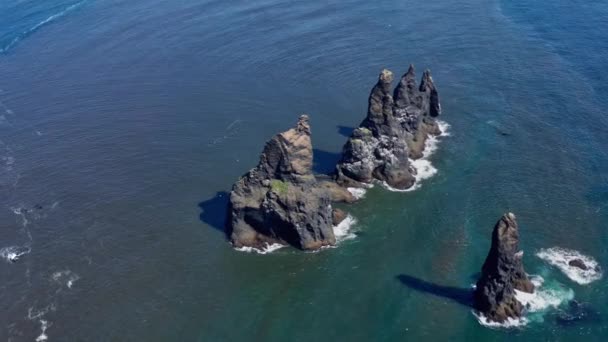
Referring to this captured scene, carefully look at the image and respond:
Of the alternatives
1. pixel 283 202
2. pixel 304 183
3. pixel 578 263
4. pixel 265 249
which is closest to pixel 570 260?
pixel 578 263

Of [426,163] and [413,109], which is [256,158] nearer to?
[413,109]

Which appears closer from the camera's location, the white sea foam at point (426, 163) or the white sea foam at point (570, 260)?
the white sea foam at point (570, 260)

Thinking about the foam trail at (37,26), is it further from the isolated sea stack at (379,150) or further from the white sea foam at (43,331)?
the isolated sea stack at (379,150)

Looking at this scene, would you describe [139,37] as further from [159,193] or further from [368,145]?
[368,145]

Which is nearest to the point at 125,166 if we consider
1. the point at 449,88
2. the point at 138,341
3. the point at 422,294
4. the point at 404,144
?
the point at 138,341

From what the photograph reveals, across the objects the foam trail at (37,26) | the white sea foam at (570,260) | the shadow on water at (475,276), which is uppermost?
the foam trail at (37,26)

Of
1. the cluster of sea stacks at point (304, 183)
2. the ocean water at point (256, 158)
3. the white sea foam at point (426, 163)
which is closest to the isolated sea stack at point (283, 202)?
the cluster of sea stacks at point (304, 183)
